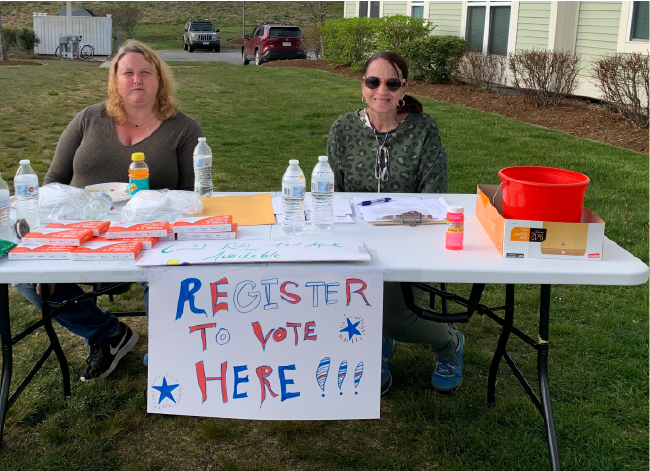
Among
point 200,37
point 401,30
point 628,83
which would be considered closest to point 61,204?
point 628,83

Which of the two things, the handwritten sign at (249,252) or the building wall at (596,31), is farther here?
the building wall at (596,31)

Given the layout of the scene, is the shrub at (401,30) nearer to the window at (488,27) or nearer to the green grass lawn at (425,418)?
the window at (488,27)

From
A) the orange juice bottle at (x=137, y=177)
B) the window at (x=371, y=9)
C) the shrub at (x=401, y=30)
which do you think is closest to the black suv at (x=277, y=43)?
the window at (x=371, y=9)

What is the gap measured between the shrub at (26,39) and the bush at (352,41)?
1160cm

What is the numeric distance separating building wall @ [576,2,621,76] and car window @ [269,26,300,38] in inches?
446

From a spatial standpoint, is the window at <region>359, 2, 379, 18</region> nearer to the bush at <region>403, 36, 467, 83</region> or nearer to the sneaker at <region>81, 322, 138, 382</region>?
the bush at <region>403, 36, 467, 83</region>

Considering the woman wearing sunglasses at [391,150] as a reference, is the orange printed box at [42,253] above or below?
below

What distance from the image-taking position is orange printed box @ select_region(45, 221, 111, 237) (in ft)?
7.38

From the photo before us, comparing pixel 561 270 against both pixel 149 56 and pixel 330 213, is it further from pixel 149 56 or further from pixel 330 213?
pixel 149 56

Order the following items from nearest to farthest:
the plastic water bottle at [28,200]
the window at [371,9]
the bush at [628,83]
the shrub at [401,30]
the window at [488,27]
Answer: the plastic water bottle at [28,200] < the bush at [628,83] < the window at [488,27] < the shrub at [401,30] < the window at [371,9]

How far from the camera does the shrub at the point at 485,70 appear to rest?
1178 cm

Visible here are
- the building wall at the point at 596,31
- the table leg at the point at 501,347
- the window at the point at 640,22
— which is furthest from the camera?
the building wall at the point at 596,31

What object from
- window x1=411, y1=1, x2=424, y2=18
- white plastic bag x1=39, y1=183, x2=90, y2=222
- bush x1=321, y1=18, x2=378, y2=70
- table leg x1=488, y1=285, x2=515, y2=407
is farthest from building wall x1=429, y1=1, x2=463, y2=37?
white plastic bag x1=39, y1=183, x2=90, y2=222

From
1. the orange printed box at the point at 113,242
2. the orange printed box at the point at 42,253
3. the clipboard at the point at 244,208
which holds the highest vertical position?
the clipboard at the point at 244,208
